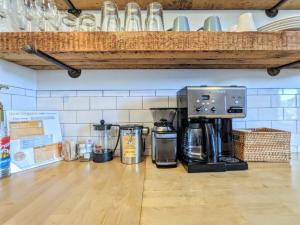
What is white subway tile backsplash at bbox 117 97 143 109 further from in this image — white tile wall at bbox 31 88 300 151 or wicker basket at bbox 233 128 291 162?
wicker basket at bbox 233 128 291 162

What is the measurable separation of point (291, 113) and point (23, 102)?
1345mm

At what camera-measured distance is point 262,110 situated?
3.80 feet

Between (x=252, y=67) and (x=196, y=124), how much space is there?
50 cm

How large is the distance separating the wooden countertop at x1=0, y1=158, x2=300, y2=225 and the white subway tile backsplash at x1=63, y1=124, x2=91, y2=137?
11.1 inches

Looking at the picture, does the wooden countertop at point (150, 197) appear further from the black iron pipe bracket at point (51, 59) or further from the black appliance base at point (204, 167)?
the black iron pipe bracket at point (51, 59)

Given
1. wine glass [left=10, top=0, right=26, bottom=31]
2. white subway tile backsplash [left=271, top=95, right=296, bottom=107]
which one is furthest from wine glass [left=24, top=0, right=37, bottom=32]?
white subway tile backsplash [left=271, top=95, right=296, bottom=107]

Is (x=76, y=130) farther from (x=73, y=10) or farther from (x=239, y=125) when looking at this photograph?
(x=239, y=125)

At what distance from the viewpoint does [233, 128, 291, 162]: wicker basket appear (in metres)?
0.95

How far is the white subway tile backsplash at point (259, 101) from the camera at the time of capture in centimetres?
116

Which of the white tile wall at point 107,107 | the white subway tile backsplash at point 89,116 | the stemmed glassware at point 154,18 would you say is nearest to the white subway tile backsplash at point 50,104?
the white tile wall at point 107,107

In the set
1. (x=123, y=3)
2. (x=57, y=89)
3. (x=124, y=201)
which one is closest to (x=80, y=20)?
(x=123, y=3)

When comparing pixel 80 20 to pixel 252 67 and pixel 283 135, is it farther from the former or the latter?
pixel 283 135

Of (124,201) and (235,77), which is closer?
(124,201)

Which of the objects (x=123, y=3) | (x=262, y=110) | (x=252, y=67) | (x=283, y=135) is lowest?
(x=283, y=135)
